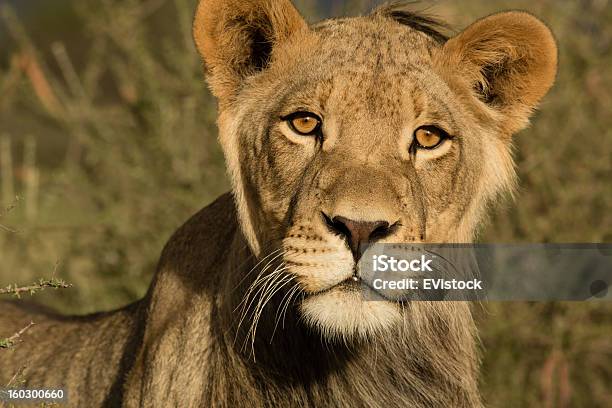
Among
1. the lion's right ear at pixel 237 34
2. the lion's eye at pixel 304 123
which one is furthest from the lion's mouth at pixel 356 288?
the lion's right ear at pixel 237 34

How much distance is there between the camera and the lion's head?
3527mm

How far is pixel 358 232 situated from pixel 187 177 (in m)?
4.21

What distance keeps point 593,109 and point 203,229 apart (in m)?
4.03

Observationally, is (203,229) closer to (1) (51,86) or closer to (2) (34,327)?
(2) (34,327)

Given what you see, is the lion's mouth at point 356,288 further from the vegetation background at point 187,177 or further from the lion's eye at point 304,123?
the vegetation background at point 187,177

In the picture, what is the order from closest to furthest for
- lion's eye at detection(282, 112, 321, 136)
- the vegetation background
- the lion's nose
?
the lion's nose < lion's eye at detection(282, 112, 321, 136) < the vegetation background

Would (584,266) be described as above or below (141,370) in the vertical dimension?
above

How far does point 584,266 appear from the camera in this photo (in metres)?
6.69

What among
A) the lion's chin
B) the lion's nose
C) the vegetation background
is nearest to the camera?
the lion's nose

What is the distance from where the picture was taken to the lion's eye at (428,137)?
3922 mm

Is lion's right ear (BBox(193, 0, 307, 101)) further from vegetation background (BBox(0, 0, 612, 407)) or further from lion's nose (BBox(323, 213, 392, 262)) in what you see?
vegetation background (BBox(0, 0, 612, 407))

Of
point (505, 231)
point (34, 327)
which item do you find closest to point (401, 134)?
point (34, 327)

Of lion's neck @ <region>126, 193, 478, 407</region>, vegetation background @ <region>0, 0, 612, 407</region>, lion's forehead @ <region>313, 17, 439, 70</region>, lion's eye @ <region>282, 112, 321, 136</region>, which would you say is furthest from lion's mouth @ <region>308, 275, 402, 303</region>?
vegetation background @ <region>0, 0, 612, 407</region>

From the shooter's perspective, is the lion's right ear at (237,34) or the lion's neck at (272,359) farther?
the lion's right ear at (237,34)
